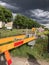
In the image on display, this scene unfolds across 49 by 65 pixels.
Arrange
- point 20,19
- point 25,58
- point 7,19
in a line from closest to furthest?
point 25,58, point 7,19, point 20,19

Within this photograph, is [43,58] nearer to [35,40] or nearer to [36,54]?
[36,54]

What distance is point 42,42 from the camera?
9484mm

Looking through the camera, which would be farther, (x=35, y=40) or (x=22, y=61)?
(x=35, y=40)

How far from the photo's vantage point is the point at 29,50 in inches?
337

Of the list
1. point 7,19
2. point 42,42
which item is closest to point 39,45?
point 42,42

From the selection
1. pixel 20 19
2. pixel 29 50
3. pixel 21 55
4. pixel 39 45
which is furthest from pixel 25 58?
pixel 20 19

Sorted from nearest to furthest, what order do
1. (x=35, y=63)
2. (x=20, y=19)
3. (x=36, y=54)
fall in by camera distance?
1. (x=35, y=63)
2. (x=36, y=54)
3. (x=20, y=19)

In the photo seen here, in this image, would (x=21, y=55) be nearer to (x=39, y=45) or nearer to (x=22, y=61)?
(x=22, y=61)

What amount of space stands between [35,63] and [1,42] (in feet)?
4.38

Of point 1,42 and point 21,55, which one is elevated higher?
point 1,42

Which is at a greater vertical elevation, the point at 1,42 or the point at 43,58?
the point at 1,42

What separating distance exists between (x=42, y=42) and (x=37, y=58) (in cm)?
185

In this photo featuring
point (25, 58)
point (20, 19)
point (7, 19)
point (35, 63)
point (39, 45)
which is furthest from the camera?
point (20, 19)

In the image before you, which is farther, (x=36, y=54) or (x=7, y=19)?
(x=7, y=19)
